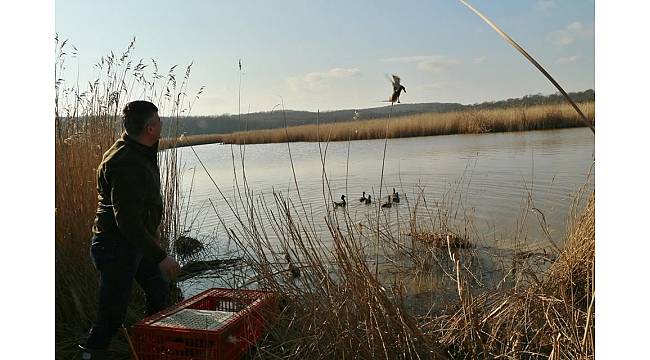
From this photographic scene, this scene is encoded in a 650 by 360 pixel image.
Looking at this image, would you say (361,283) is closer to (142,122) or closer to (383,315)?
(383,315)

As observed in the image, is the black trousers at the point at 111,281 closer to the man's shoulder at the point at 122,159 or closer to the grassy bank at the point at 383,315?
the man's shoulder at the point at 122,159

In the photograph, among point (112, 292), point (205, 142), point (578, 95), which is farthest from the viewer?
point (205, 142)

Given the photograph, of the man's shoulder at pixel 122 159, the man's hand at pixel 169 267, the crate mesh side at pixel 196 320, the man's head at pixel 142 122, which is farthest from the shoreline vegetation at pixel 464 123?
the crate mesh side at pixel 196 320

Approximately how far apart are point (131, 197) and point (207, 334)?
0.54 meters

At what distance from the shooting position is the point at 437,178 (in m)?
3.65

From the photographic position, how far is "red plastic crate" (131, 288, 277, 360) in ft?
6.33

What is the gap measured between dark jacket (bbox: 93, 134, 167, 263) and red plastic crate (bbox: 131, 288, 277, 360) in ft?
0.83

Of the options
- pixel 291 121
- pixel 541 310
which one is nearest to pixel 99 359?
pixel 291 121

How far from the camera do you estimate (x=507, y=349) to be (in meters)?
1.96

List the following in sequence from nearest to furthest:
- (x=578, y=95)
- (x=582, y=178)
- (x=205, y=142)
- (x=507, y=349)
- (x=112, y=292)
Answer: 1. (x=507, y=349)
2. (x=112, y=292)
3. (x=578, y=95)
4. (x=582, y=178)
5. (x=205, y=142)

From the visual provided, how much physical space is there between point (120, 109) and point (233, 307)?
4.71ft

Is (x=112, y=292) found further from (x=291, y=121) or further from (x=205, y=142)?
(x=205, y=142)

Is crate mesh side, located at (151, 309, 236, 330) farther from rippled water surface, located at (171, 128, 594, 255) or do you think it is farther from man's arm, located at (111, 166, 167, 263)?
rippled water surface, located at (171, 128, 594, 255)

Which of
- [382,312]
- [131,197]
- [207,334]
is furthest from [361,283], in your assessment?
[131,197]
